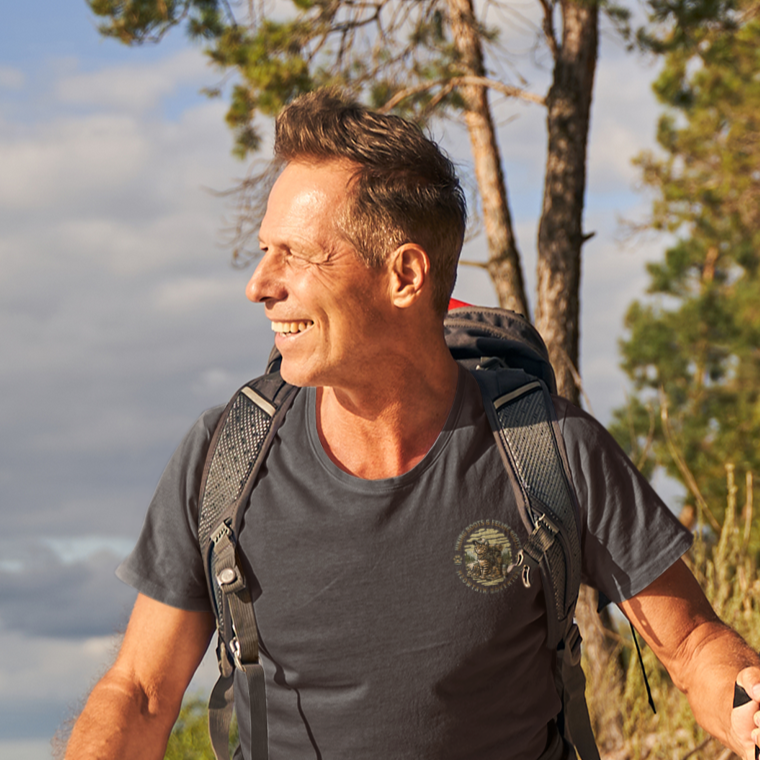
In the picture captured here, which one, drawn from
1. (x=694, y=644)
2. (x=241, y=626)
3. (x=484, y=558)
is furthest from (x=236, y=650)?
(x=694, y=644)

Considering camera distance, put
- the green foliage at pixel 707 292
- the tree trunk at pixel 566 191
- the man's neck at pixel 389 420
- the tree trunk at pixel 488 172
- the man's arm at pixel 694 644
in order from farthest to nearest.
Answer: the green foliage at pixel 707 292 → the tree trunk at pixel 488 172 → the tree trunk at pixel 566 191 → the man's neck at pixel 389 420 → the man's arm at pixel 694 644

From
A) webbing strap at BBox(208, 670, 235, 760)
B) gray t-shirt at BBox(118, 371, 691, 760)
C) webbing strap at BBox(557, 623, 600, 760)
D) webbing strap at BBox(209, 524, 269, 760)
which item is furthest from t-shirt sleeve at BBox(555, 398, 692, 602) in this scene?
webbing strap at BBox(208, 670, 235, 760)

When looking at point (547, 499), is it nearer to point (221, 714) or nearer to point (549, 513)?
point (549, 513)

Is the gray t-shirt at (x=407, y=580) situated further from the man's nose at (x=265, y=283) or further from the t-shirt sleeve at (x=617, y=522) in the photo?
the man's nose at (x=265, y=283)

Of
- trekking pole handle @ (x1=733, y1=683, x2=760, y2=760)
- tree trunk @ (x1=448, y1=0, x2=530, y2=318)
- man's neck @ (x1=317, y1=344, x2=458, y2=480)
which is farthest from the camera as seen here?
tree trunk @ (x1=448, y1=0, x2=530, y2=318)

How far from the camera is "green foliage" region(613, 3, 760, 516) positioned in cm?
1294

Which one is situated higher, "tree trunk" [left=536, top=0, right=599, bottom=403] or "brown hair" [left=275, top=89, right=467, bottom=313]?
"tree trunk" [left=536, top=0, right=599, bottom=403]

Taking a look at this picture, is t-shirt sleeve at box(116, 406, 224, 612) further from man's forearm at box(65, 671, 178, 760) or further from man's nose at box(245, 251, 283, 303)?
man's nose at box(245, 251, 283, 303)

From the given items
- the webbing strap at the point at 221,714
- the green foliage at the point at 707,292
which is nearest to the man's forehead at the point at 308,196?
the webbing strap at the point at 221,714

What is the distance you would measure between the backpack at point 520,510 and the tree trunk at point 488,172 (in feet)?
12.8

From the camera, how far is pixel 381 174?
201cm

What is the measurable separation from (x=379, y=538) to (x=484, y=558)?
22 centimetres

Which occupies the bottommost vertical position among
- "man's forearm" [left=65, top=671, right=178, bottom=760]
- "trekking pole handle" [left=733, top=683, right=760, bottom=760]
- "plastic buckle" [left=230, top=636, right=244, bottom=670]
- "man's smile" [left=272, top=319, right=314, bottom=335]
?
"trekking pole handle" [left=733, top=683, right=760, bottom=760]

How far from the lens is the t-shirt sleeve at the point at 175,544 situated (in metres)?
2.03
